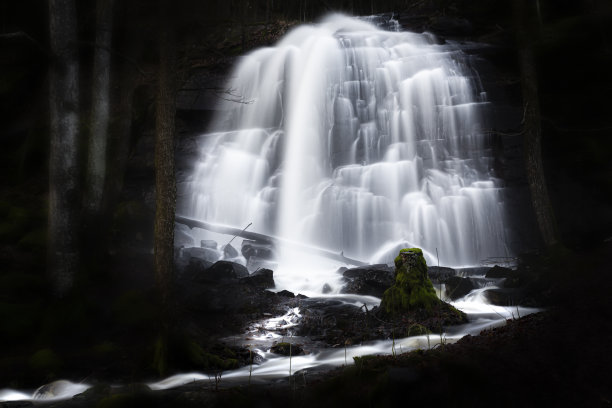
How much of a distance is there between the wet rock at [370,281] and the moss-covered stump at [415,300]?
2067mm

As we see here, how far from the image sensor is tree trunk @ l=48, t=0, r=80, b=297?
25.0 feet

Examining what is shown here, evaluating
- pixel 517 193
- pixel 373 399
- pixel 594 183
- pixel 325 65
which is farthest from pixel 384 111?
pixel 373 399

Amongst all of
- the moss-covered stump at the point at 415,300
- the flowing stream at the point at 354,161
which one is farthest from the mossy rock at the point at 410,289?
the flowing stream at the point at 354,161

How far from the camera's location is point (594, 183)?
14.1 metres

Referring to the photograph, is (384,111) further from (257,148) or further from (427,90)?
(257,148)

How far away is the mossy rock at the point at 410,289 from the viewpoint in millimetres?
7781

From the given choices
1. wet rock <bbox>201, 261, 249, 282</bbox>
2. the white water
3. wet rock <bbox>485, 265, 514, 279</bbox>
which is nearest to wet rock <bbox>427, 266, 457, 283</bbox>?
wet rock <bbox>485, 265, 514, 279</bbox>

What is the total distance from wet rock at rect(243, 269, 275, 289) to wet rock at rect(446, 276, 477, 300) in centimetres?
436

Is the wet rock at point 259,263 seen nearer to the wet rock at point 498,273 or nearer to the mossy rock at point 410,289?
the mossy rock at point 410,289

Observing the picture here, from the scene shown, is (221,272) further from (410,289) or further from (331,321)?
(410,289)

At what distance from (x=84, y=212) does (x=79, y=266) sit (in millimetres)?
1894

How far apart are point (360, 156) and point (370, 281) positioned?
7.65 metres

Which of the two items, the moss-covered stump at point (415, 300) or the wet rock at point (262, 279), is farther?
the wet rock at point (262, 279)

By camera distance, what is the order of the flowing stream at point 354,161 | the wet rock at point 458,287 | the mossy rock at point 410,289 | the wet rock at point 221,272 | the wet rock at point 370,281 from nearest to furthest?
the mossy rock at point 410,289 → the wet rock at point 458,287 → the wet rock at point 370,281 → the wet rock at point 221,272 → the flowing stream at point 354,161
